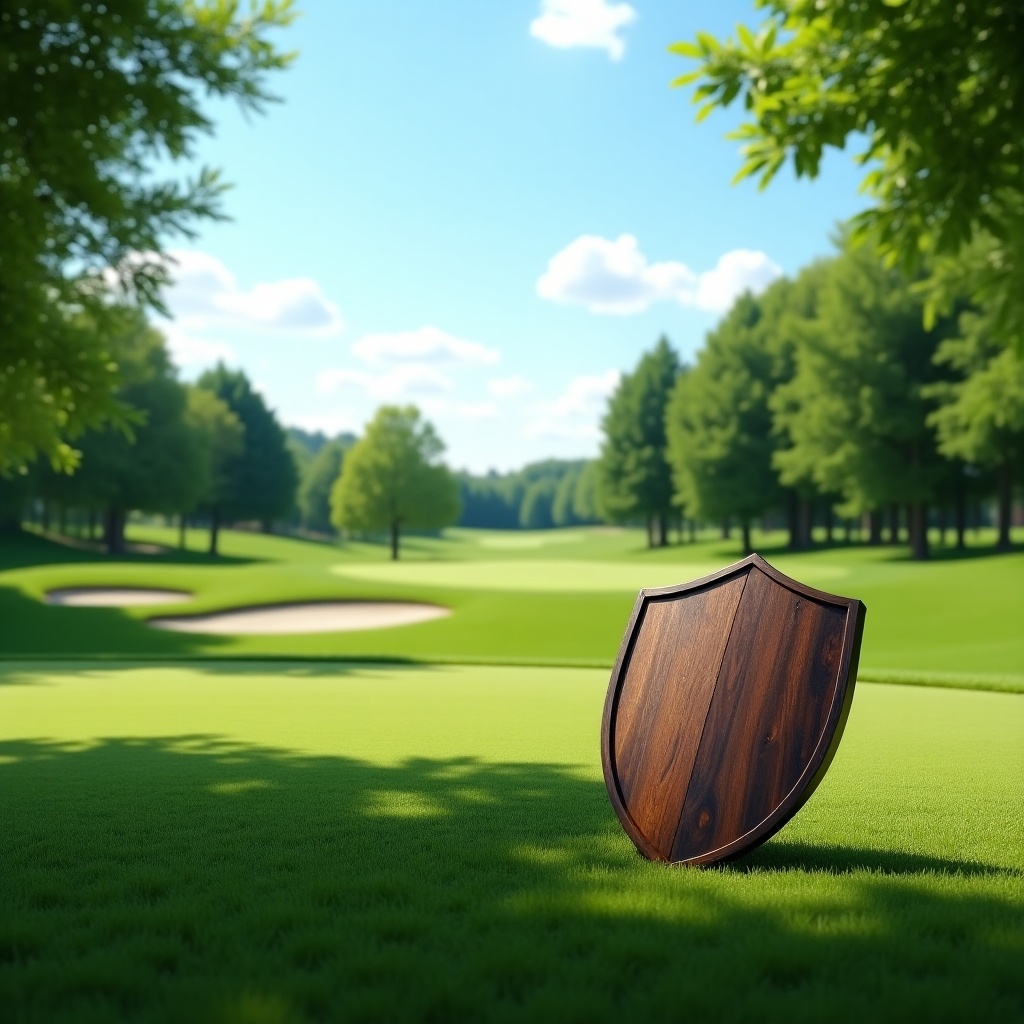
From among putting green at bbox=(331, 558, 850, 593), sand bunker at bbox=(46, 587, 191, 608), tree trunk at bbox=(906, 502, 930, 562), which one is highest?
tree trunk at bbox=(906, 502, 930, 562)

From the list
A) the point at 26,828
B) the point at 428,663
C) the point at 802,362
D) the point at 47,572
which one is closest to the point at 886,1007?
the point at 26,828

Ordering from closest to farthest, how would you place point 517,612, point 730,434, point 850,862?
point 850,862 < point 517,612 < point 730,434

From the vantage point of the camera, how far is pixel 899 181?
25.3 ft

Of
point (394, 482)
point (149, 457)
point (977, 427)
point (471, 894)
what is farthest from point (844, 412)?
point (471, 894)

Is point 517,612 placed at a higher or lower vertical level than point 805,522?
lower

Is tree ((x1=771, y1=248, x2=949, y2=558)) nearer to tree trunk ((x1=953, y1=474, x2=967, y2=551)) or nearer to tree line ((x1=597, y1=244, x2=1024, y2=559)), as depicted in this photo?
tree line ((x1=597, y1=244, x2=1024, y2=559))

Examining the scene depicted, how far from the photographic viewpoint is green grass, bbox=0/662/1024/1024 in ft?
9.55

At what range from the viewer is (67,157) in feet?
31.1

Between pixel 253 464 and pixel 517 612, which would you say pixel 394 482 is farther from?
pixel 517 612

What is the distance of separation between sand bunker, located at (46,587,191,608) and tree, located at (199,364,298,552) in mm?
33363

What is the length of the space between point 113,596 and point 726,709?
3099 cm

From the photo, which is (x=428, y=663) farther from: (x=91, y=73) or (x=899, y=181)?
(x=899, y=181)

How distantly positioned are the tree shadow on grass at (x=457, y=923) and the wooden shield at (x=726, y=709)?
0.75ft

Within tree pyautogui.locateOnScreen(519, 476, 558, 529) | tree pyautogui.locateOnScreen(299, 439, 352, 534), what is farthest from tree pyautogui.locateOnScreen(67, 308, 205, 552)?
tree pyautogui.locateOnScreen(519, 476, 558, 529)
